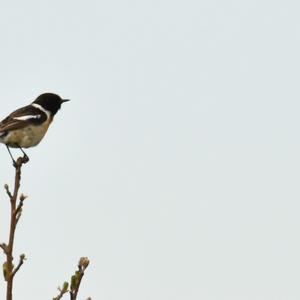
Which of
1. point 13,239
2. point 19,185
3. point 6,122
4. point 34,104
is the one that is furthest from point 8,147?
point 13,239

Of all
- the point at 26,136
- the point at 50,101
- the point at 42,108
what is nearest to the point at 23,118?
the point at 26,136

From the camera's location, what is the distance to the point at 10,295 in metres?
4.58

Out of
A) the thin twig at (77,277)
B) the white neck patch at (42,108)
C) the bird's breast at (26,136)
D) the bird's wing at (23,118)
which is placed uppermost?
the white neck patch at (42,108)

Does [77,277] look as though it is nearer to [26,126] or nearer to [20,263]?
[20,263]

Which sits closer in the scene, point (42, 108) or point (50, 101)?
point (42, 108)

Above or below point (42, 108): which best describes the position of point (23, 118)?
below

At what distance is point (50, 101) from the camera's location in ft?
41.5

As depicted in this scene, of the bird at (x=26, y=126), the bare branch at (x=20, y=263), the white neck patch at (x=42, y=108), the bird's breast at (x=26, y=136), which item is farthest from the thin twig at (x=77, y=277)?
the white neck patch at (x=42, y=108)

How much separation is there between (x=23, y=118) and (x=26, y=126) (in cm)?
27

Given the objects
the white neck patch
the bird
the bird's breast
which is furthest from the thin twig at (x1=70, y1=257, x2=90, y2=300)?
the white neck patch

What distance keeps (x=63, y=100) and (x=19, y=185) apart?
23.5 feet

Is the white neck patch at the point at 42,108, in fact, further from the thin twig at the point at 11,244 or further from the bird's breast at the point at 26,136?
the thin twig at the point at 11,244

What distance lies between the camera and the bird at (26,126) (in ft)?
34.8

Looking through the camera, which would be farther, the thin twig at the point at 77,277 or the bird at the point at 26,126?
the bird at the point at 26,126
